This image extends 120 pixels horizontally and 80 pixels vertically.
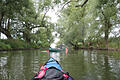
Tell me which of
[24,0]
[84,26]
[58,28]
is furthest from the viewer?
[58,28]

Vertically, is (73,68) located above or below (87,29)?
below

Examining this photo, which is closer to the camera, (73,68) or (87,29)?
(73,68)

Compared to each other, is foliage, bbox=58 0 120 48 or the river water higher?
foliage, bbox=58 0 120 48

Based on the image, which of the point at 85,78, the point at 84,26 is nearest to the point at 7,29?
the point at 84,26

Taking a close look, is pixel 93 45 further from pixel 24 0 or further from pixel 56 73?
pixel 56 73

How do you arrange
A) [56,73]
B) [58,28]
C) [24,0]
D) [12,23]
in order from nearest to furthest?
[56,73] < [24,0] < [12,23] < [58,28]

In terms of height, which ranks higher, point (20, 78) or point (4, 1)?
point (4, 1)

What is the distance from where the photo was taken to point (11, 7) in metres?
11.9

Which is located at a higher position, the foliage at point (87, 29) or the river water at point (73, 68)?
the foliage at point (87, 29)

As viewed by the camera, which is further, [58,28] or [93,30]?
[58,28]

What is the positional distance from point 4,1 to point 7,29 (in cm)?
1316

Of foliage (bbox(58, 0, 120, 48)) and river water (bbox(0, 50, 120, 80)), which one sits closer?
river water (bbox(0, 50, 120, 80))

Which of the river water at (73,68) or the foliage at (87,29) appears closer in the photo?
the river water at (73,68)

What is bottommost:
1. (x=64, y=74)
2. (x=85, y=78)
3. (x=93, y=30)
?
(x=85, y=78)
